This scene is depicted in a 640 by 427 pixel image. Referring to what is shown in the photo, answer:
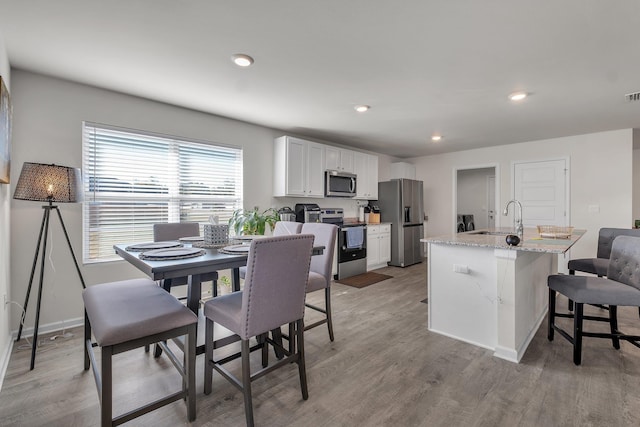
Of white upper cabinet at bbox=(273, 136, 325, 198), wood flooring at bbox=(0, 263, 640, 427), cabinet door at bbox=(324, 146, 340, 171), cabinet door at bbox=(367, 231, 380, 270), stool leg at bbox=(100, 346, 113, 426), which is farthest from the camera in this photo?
cabinet door at bbox=(367, 231, 380, 270)

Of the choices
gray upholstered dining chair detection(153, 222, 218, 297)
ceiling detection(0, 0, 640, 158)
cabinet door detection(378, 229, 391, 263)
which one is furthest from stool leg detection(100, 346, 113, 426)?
cabinet door detection(378, 229, 391, 263)

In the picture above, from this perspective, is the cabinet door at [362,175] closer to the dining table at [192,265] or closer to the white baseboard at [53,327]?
the dining table at [192,265]

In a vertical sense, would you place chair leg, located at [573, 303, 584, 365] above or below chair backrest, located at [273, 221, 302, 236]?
below

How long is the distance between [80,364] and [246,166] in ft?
8.86

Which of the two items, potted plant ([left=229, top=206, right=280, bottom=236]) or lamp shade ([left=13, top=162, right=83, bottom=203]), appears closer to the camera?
lamp shade ([left=13, top=162, right=83, bottom=203])

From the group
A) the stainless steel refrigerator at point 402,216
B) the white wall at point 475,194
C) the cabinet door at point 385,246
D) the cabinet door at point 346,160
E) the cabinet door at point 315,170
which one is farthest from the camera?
the white wall at point 475,194

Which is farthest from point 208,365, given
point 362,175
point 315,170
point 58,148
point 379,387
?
point 362,175

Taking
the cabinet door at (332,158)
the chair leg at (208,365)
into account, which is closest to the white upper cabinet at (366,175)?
the cabinet door at (332,158)

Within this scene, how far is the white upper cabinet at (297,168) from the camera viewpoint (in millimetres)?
4223

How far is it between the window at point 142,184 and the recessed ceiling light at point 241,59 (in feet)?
4.99

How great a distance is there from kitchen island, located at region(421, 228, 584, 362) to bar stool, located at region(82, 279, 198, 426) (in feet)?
6.44

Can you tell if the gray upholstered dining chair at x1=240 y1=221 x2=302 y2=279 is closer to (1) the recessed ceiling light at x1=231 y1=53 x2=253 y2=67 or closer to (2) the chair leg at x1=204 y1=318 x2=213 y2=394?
(2) the chair leg at x1=204 y1=318 x2=213 y2=394

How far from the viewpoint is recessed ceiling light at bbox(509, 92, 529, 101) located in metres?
2.98

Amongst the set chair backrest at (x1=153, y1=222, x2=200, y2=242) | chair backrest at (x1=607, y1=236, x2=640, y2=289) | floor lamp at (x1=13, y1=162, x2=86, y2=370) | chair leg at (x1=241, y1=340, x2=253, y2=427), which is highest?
floor lamp at (x1=13, y1=162, x2=86, y2=370)
